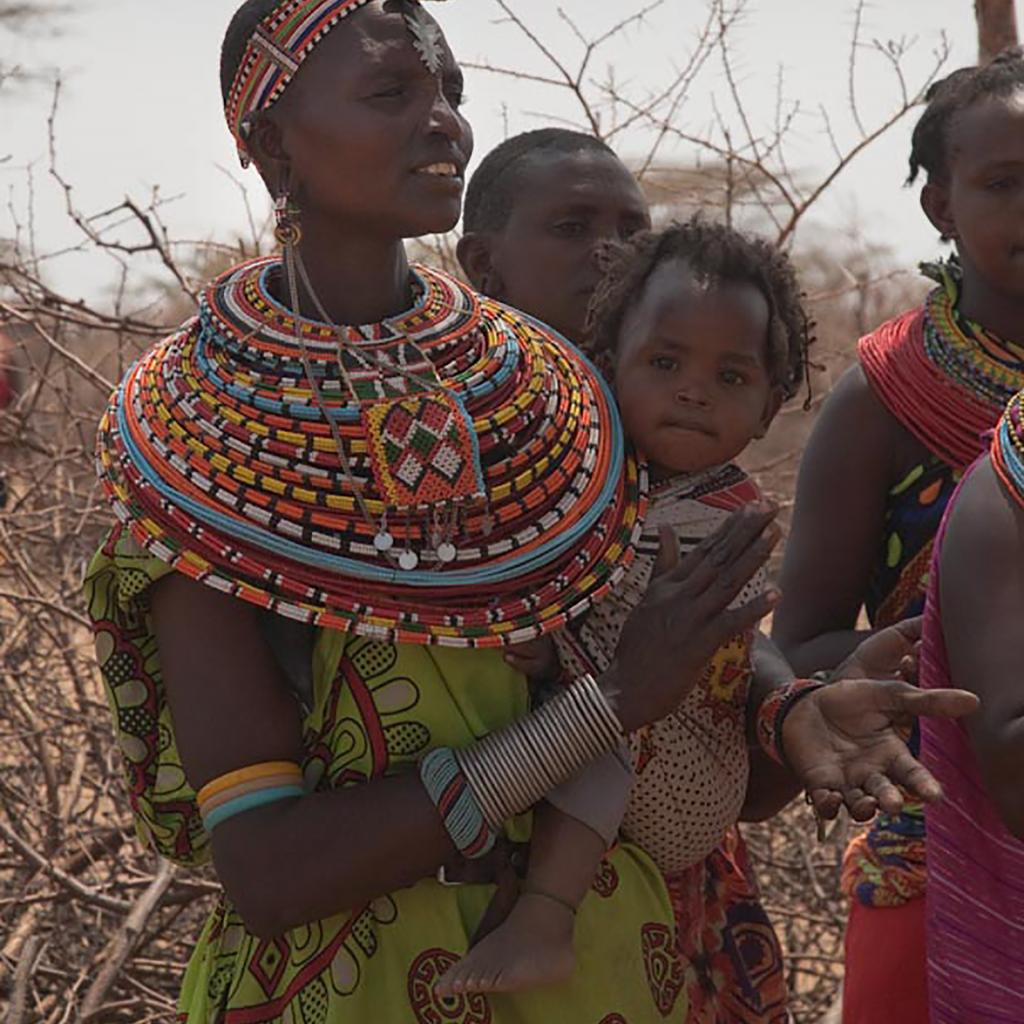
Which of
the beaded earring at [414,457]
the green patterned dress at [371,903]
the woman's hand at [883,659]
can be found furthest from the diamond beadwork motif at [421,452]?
the woman's hand at [883,659]

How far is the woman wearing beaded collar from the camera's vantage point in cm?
212

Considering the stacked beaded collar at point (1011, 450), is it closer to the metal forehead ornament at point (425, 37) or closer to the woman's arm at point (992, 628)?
the woman's arm at point (992, 628)

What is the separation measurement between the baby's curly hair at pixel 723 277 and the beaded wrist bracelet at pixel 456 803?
0.76 m

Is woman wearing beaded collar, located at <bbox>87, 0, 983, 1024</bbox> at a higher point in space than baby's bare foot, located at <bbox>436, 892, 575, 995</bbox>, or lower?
higher

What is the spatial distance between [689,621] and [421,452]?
38 cm

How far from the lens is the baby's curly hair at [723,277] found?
99.0 inches

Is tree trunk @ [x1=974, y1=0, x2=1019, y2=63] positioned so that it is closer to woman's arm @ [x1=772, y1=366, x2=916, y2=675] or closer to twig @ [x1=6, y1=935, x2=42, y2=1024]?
woman's arm @ [x1=772, y1=366, x2=916, y2=675]

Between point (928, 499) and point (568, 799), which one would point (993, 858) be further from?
point (928, 499)

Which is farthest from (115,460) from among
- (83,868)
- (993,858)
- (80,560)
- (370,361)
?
(80,560)

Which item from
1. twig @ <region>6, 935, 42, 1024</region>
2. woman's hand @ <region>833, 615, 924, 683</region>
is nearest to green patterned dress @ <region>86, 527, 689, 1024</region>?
woman's hand @ <region>833, 615, 924, 683</region>

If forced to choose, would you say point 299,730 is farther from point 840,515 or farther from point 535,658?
point 840,515

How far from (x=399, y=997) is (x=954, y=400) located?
1.37 meters

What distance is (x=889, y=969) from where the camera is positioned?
284 cm

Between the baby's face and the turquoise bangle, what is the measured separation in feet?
2.27
